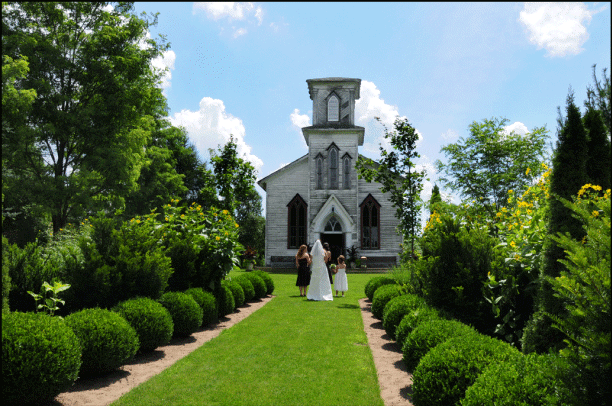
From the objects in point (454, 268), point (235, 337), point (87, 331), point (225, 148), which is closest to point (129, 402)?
point (87, 331)

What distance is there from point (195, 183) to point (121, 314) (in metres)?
38.5

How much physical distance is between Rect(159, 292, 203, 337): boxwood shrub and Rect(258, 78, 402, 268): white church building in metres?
21.0

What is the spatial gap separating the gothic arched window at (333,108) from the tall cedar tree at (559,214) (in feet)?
87.3

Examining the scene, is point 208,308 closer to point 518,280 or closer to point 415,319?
point 415,319

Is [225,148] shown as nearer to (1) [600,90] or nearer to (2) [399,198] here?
(2) [399,198]

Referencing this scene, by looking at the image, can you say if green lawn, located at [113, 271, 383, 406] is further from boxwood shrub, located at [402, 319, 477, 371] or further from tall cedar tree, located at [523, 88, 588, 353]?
tall cedar tree, located at [523, 88, 588, 353]

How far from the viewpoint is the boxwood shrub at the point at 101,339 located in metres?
5.57

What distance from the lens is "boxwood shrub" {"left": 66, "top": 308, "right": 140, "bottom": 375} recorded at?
18.3 ft

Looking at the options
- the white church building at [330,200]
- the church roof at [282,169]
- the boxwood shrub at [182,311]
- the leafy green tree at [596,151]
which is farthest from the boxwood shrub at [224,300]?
the church roof at [282,169]

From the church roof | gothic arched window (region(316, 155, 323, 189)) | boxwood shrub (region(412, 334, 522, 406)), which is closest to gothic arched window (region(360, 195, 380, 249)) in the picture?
gothic arched window (region(316, 155, 323, 189))

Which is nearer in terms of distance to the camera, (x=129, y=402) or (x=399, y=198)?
(x=129, y=402)

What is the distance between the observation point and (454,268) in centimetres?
671

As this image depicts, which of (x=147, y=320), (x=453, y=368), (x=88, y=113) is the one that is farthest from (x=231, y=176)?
(x=453, y=368)

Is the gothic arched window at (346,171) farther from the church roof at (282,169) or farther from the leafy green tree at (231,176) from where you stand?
the leafy green tree at (231,176)
